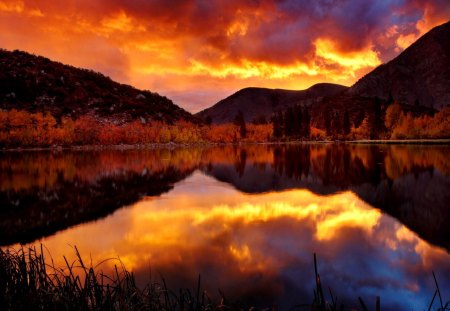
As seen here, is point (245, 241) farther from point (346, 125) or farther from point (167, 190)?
point (346, 125)

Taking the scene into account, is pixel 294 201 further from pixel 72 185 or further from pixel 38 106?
pixel 38 106

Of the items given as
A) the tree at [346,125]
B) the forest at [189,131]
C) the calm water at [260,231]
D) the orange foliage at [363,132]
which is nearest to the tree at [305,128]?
the forest at [189,131]

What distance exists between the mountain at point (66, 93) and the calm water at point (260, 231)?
103 metres

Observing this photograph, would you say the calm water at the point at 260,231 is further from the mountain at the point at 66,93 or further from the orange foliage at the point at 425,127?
the mountain at the point at 66,93

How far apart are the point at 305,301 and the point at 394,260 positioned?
3.58 meters

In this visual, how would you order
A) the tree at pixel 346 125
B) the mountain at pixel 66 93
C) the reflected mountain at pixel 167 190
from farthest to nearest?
1. the tree at pixel 346 125
2. the mountain at pixel 66 93
3. the reflected mountain at pixel 167 190

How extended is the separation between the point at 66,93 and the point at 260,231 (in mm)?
135202

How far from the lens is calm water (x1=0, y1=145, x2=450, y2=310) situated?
7.87m

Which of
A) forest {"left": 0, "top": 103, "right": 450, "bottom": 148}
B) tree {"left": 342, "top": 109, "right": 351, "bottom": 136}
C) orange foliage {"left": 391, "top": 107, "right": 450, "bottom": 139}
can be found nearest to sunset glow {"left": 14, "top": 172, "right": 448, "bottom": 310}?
forest {"left": 0, "top": 103, "right": 450, "bottom": 148}

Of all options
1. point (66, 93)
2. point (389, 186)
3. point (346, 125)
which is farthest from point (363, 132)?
point (389, 186)

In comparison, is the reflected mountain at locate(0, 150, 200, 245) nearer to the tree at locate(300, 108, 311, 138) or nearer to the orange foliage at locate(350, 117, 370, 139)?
the orange foliage at locate(350, 117, 370, 139)

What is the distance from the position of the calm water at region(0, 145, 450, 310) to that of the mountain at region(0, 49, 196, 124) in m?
103

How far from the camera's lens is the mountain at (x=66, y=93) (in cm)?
11425

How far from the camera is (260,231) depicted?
→ 39.5 feet
